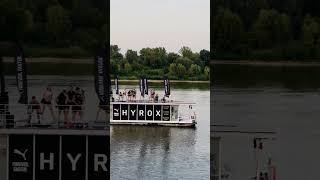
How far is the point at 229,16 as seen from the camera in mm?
6133

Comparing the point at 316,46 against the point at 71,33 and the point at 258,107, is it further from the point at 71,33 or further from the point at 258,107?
the point at 71,33

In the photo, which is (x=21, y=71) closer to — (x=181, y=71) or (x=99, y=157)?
(x=99, y=157)

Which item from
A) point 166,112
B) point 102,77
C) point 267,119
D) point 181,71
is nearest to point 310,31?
point 267,119

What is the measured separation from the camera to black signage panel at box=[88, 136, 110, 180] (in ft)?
20.8

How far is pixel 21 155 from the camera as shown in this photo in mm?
6418

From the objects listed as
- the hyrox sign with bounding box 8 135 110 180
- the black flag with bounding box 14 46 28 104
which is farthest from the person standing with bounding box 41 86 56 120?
the hyrox sign with bounding box 8 135 110 180

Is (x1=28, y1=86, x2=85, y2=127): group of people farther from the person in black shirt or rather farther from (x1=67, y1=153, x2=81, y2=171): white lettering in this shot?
(x1=67, y1=153, x2=81, y2=171): white lettering

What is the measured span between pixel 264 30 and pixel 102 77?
65.8 inches

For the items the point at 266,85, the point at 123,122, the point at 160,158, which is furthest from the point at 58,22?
the point at 123,122

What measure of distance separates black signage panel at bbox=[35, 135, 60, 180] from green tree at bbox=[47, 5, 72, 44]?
100cm

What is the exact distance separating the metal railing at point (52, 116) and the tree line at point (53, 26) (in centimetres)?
55

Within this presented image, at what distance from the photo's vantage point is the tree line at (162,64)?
3281cm

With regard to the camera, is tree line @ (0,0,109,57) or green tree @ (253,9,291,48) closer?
green tree @ (253,9,291,48)

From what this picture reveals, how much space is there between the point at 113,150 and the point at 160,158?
136cm
